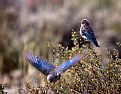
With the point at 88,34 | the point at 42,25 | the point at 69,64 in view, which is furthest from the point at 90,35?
the point at 42,25

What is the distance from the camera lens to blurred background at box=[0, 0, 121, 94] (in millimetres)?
10750

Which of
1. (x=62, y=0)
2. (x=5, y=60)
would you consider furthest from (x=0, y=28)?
(x=62, y=0)

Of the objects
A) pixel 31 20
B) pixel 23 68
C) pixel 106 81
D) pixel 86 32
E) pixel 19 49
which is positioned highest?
pixel 31 20

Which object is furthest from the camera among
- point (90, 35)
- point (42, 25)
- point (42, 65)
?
point (42, 25)

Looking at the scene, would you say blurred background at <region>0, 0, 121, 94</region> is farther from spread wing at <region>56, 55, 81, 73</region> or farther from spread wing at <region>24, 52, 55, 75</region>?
spread wing at <region>56, 55, 81, 73</region>

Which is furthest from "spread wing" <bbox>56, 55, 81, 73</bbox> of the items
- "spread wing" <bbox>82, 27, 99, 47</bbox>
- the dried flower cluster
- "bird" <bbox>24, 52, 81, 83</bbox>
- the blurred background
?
the blurred background

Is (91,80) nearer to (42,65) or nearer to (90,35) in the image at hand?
(42,65)

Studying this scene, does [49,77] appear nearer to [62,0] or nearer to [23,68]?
[23,68]

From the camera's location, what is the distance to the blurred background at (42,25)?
10.8 m

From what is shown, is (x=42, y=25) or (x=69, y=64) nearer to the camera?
(x=69, y=64)

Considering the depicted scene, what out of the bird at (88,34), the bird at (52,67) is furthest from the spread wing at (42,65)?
the bird at (88,34)

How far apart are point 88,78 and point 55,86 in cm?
33

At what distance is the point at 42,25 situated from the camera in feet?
44.3

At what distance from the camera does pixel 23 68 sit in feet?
33.9
